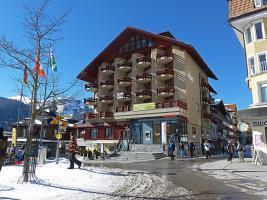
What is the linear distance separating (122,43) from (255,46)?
2795 cm

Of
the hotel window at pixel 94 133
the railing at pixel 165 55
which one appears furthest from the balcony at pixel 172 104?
the hotel window at pixel 94 133

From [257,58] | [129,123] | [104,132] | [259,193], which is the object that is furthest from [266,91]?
[104,132]

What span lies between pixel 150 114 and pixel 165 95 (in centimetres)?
429

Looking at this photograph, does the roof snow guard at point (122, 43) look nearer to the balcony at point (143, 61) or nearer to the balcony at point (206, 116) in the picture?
the balcony at point (143, 61)

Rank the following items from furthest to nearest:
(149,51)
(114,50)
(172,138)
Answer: (114,50) < (149,51) < (172,138)

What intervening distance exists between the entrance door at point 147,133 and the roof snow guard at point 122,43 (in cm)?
1165

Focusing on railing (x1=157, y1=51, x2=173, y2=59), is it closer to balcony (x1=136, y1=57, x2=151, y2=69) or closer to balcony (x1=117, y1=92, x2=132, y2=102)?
balcony (x1=136, y1=57, x2=151, y2=69)

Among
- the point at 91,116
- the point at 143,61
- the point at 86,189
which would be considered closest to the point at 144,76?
the point at 143,61

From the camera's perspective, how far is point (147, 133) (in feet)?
126

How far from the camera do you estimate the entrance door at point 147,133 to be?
38.0m

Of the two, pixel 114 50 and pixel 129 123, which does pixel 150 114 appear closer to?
pixel 129 123

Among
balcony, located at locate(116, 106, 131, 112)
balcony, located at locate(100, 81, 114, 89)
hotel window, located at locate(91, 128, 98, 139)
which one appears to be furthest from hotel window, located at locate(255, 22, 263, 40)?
hotel window, located at locate(91, 128, 98, 139)

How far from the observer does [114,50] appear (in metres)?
48.5

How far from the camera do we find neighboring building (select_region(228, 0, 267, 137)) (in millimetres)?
21114
